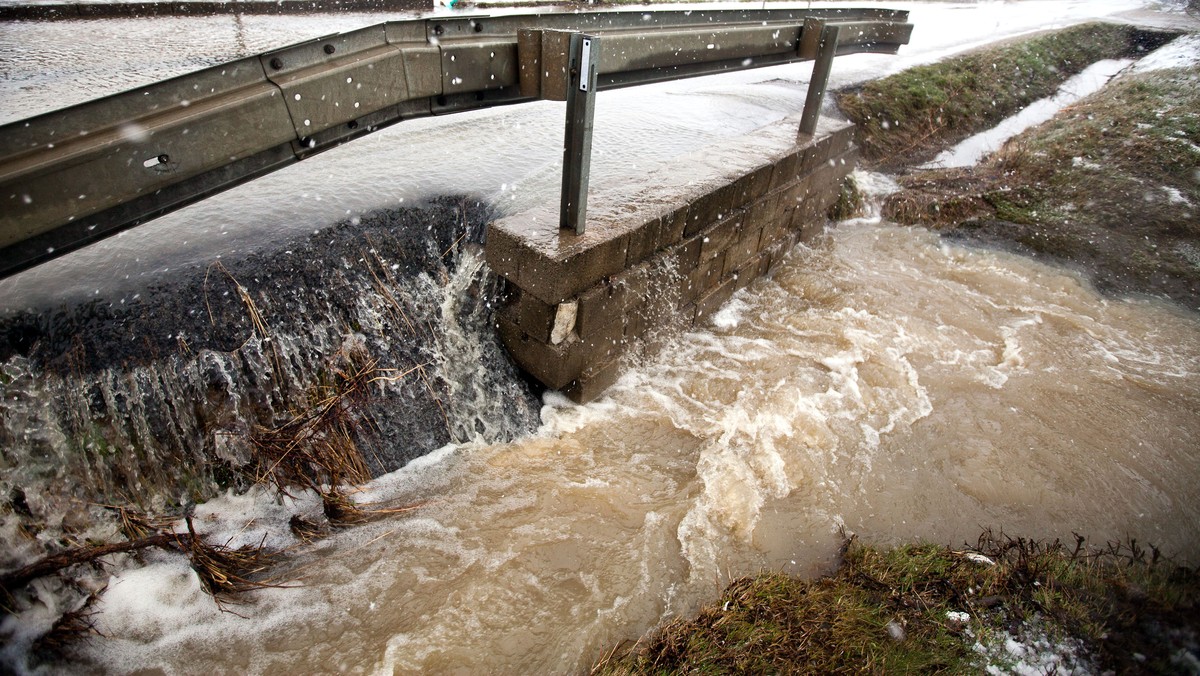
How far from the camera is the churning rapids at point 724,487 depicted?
3359mm

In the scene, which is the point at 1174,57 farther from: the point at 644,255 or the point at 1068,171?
the point at 644,255

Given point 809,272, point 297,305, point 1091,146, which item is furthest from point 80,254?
point 1091,146

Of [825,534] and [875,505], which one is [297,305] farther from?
[875,505]

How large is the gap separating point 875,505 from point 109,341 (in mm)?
5641

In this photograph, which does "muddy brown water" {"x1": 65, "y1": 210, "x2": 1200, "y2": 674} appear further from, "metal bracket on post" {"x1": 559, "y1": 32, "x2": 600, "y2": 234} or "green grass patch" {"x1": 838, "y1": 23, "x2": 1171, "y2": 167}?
"green grass patch" {"x1": 838, "y1": 23, "x2": 1171, "y2": 167}

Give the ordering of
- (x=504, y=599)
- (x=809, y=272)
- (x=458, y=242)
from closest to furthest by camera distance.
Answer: (x=504, y=599), (x=458, y=242), (x=809, y=272)

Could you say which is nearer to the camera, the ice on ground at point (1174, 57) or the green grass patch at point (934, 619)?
the green grass patch at point (934, 619)

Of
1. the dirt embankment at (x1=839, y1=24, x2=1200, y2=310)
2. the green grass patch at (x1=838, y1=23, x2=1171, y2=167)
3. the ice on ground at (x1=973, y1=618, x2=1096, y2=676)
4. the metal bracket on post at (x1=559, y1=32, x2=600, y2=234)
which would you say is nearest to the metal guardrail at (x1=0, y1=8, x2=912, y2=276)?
the metal bracket on post at (x1=559, y1=32, x2=600, y2=234)

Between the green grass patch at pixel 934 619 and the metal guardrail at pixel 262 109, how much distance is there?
350 centimetres

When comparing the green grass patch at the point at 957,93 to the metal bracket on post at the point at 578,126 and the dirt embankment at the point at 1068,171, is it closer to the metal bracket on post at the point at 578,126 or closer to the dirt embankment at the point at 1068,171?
the dirt embankment at the point at 1068,171

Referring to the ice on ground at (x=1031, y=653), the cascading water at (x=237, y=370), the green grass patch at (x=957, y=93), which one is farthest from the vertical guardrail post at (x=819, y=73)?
the ice on ground at (x=1031, y=653)

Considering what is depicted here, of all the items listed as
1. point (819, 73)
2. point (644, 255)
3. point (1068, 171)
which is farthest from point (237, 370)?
point (1068, 171)

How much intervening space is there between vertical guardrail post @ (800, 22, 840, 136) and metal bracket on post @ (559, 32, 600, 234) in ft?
12.4

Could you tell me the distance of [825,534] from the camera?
4.17 m
